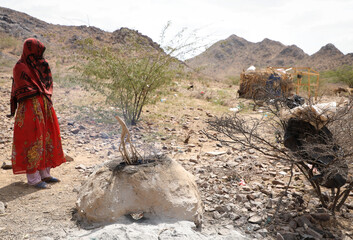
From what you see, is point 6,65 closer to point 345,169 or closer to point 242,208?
point 242,208

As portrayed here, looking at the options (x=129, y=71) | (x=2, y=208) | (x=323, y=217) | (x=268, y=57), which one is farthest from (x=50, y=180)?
(x=268, y=57)

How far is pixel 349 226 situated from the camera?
2781 millimetres

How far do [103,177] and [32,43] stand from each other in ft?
6.04

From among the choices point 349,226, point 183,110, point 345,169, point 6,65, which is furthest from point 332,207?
point 6,65

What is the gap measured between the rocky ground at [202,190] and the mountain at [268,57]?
108ft

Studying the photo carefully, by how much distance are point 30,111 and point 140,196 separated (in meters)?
1.79

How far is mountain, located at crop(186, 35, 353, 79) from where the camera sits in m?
39.7

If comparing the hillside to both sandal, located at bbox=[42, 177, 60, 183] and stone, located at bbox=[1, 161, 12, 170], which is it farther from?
sandal, located at bbox=[42, 177, 60, 183]

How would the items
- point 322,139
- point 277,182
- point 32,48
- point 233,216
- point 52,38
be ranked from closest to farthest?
point 322,139
point 233,216
point 32,48
point 277,182
point 52,38

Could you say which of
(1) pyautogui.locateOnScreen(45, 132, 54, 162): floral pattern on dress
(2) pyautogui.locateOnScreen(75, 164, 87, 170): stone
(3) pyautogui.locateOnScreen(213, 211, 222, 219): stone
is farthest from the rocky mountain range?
(3) pyautogui.locateOnScreen(213, 211, 222, 219): stone

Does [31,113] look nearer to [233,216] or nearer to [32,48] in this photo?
[32,48]

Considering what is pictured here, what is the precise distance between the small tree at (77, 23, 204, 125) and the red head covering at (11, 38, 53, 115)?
227 centimetres

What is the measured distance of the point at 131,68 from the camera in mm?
5930

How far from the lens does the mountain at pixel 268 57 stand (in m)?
39.7
